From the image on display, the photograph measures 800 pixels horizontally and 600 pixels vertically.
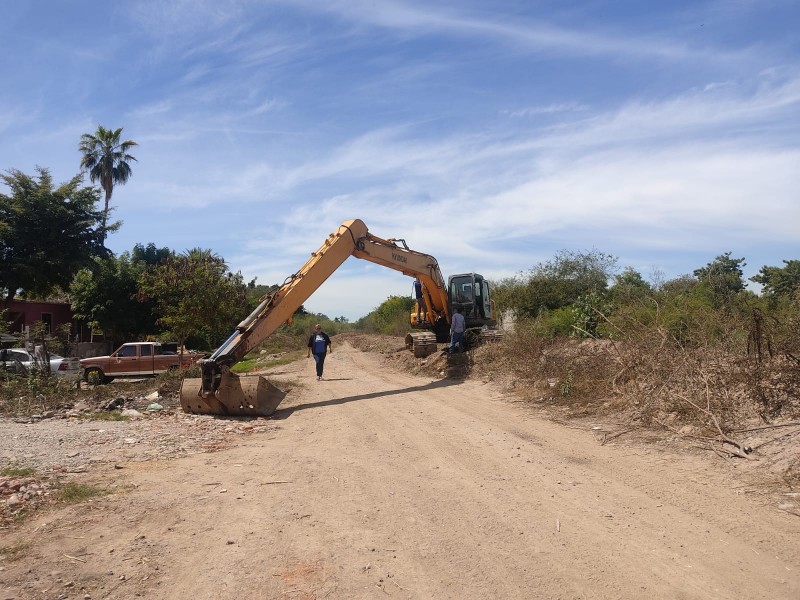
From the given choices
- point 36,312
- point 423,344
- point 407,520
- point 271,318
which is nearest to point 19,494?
point 407,520

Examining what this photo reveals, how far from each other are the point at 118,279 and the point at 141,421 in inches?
1016

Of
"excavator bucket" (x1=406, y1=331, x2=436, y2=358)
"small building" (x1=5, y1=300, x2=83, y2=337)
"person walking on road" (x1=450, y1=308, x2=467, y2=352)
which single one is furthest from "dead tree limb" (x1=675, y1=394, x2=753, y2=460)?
"small building" (x1=5, y1=300, x2=83, y2=337)

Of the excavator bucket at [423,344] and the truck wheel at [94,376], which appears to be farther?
the truck wheel at [94,376]

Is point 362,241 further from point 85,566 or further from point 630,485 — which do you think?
point 85,566

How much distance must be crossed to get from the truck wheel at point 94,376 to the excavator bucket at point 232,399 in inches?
433

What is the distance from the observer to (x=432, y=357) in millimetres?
20641

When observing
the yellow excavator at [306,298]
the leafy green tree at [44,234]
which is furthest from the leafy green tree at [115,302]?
the yellow excavator at [306,298]

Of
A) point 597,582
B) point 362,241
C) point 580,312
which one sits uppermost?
point 362,241

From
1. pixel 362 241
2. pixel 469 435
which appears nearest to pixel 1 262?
pixel 362 241

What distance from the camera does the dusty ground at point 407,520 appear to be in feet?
15.3

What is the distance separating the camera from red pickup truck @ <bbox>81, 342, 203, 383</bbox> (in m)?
23.3

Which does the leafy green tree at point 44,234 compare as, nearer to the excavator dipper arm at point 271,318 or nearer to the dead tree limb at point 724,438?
the excavator dipper arm at point 271,318

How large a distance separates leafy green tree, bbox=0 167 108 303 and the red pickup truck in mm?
6459

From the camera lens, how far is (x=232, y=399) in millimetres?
12922
